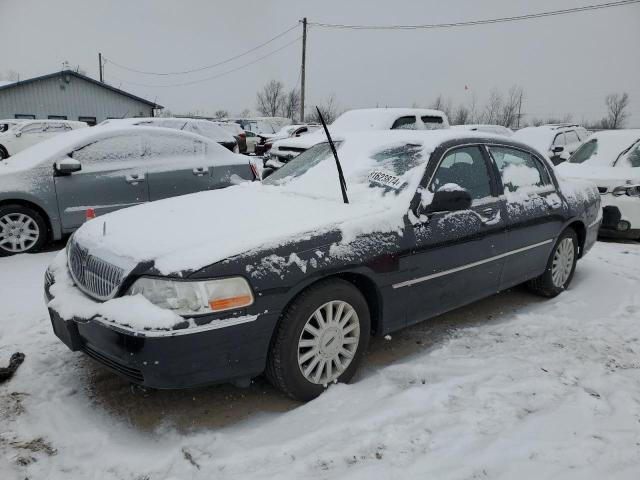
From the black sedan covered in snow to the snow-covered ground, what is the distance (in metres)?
0.30

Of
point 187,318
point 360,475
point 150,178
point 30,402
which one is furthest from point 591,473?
point 150,178

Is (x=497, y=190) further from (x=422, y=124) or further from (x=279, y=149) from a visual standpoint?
(x=279, y=149)

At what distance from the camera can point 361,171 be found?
12.4 ft

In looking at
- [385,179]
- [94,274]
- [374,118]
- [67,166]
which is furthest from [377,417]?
[374,118]

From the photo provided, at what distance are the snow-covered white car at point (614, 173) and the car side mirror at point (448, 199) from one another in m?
4.77

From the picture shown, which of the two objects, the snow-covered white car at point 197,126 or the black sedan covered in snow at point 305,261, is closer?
the black sedan covered in snow at point 305,261

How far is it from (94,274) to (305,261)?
1.20m

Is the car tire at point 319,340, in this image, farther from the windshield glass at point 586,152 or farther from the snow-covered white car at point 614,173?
the windshield glass at point 586,152

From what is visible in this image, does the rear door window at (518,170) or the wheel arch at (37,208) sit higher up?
the rear door window at (518,170)

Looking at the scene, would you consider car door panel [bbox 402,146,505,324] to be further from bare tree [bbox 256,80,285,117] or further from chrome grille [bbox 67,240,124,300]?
bare tree [bbox 256,80,285,117]

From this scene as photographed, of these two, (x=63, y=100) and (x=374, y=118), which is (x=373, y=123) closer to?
(x=374, y=118)

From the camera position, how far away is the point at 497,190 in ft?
13.4

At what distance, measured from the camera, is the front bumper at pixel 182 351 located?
2.46 meters

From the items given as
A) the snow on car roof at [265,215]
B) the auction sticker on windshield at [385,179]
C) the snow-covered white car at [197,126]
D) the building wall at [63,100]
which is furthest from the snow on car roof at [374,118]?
the building wall at [63,100]
